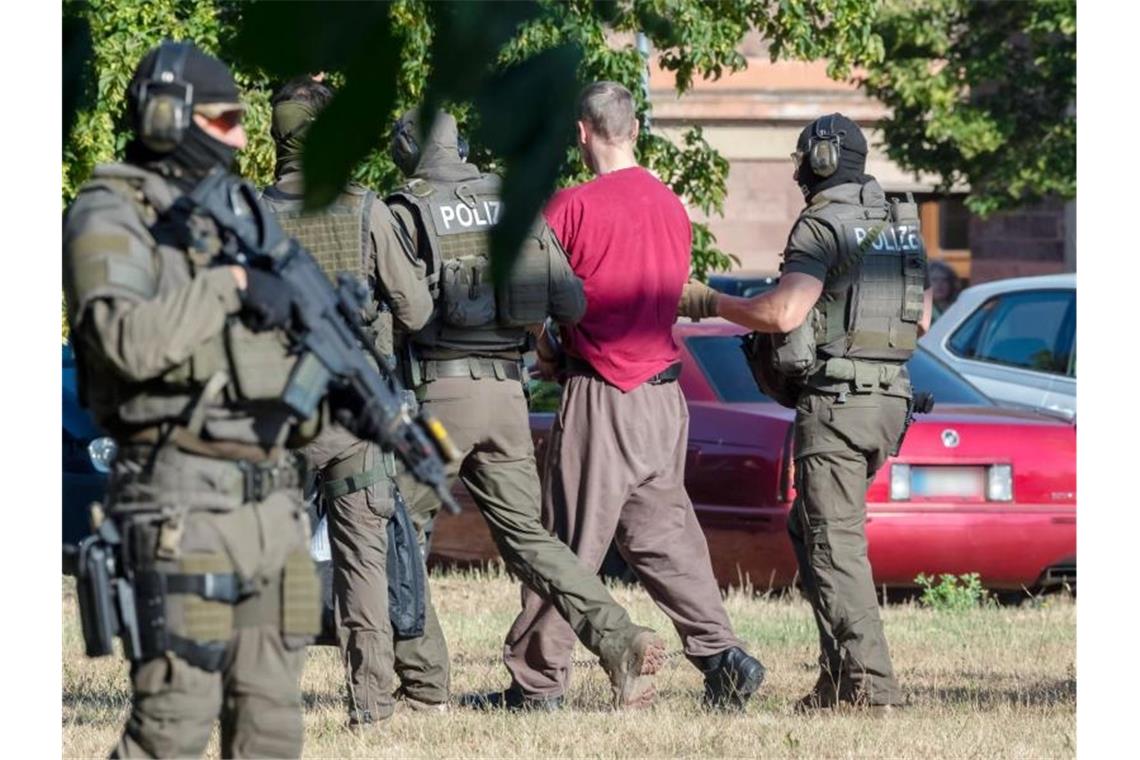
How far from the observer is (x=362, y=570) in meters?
6.69

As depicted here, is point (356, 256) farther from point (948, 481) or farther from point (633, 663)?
point (948, 481)

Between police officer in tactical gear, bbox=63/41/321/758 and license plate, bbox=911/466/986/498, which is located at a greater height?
police officer in tactical gear, bbox=63/41/321/758

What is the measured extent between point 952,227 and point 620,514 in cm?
2568

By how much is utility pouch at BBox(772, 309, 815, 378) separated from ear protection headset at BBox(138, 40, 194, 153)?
2.94 m

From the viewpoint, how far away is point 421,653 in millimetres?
7008

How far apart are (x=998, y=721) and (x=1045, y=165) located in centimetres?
1626

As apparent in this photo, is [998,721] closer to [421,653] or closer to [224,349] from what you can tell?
[421,653]

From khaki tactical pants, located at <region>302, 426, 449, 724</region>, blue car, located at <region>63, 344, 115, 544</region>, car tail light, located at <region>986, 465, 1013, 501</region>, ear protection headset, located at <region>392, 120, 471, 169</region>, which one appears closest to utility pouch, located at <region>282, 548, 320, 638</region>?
ear protection headset, located at <region>392, 120, 471, 169</region>

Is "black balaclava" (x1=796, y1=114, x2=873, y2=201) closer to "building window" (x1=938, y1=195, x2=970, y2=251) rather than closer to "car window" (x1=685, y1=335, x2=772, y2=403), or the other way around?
"car window" (x1=685, y1=335, x2=772, y2=403)

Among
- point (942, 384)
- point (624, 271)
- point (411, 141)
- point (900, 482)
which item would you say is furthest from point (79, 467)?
point (411, 141)

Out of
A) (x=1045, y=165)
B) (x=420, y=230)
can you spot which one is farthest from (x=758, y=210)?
(x=420, y=230)

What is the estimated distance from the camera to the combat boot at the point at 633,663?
6.84 m

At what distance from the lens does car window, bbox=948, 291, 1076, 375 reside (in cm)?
1285

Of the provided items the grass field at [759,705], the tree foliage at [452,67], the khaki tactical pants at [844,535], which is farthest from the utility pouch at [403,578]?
the tree foliage at [452,67]
